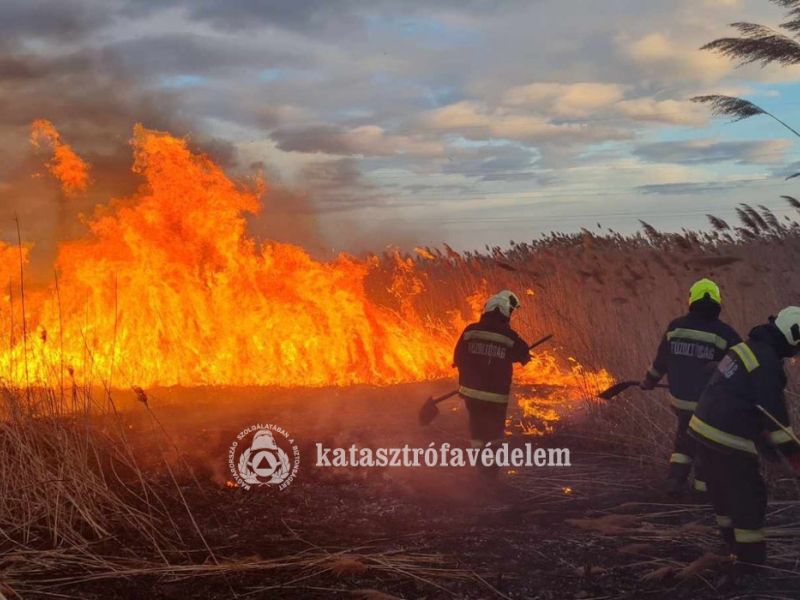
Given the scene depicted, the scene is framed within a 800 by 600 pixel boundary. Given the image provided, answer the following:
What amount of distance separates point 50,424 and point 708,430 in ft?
16.0

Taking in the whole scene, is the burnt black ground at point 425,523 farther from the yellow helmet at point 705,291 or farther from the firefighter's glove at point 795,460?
the yellow helmet at point 705,291

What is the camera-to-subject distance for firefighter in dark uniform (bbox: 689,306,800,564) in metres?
4.41

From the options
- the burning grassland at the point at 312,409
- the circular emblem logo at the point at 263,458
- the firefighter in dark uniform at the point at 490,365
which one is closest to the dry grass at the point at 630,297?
the burning grassland at the point at 312,409

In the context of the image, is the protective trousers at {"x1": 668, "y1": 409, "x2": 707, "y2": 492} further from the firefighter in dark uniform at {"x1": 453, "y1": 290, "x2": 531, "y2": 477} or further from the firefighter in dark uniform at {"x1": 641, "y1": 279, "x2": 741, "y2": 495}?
the firefighter in dark uniform at {"x1": 453, "y1": 290, "x2": 531, "y2": 477}

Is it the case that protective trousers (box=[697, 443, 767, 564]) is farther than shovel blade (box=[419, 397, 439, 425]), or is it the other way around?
shovel blade (box=[419, 397, 439, 425])

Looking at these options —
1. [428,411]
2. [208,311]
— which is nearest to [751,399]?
[428,411]

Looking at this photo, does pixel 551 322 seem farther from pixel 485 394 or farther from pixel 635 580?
pixel 635 580

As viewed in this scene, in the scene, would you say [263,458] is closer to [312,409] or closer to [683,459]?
[312,409]

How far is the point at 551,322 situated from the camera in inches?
391

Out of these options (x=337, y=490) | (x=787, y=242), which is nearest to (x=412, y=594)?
(x=337, y=490)

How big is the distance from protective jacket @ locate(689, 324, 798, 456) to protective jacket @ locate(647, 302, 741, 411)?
1387 millimetres

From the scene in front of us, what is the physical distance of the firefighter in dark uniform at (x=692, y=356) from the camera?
6.04 metres

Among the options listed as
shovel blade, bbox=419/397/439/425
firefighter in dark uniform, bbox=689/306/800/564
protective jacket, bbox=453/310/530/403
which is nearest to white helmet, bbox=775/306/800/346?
firefighter in dark uniform, bbox=689/306/800/564

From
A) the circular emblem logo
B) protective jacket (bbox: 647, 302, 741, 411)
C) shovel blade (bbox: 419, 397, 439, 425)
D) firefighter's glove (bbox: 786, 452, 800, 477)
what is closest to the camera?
firefighter's glove (bbox: 786, 452, 800, 477)
